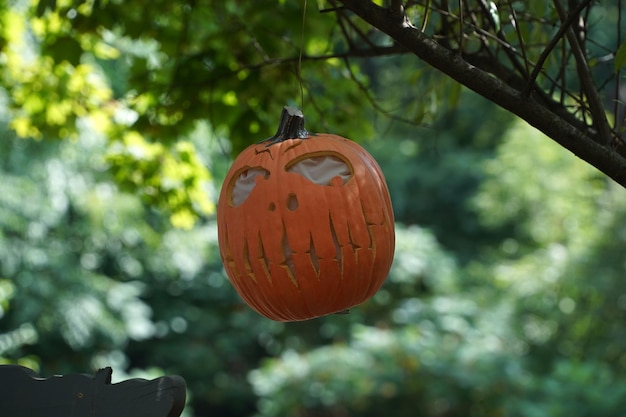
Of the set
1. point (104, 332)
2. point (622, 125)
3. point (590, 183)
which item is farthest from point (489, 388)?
point (622, 125)

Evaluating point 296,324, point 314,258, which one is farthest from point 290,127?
point 296,324

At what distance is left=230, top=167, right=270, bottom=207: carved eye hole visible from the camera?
1.22m

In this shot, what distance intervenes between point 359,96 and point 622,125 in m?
1.23

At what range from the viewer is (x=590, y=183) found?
654 centimetres

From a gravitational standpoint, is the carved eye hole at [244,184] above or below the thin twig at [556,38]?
below

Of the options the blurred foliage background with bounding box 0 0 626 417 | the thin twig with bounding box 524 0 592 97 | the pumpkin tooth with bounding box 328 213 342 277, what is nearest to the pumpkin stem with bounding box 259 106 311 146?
the pumpkin tooth with bounding box 328 213 342 277

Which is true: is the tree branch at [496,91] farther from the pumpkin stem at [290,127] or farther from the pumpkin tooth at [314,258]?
the pumpkin tooth at [314,258]

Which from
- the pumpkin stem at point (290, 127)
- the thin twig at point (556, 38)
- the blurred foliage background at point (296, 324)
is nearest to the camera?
the thin twig at point (556, 38)

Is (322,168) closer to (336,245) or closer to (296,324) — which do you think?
(336,245)

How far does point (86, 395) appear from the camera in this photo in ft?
4.01

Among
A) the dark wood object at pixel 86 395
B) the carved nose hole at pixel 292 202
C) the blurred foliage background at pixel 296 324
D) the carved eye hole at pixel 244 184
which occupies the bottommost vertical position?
the dark wood object at pixel 86 395

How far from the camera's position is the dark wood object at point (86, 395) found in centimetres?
115

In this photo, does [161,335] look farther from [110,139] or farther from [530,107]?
[530,107]

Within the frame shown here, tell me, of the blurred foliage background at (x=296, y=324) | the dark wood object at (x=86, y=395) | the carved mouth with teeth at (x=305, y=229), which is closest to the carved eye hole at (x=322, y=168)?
the carved mouth with teeth at (x=305, y=229)
